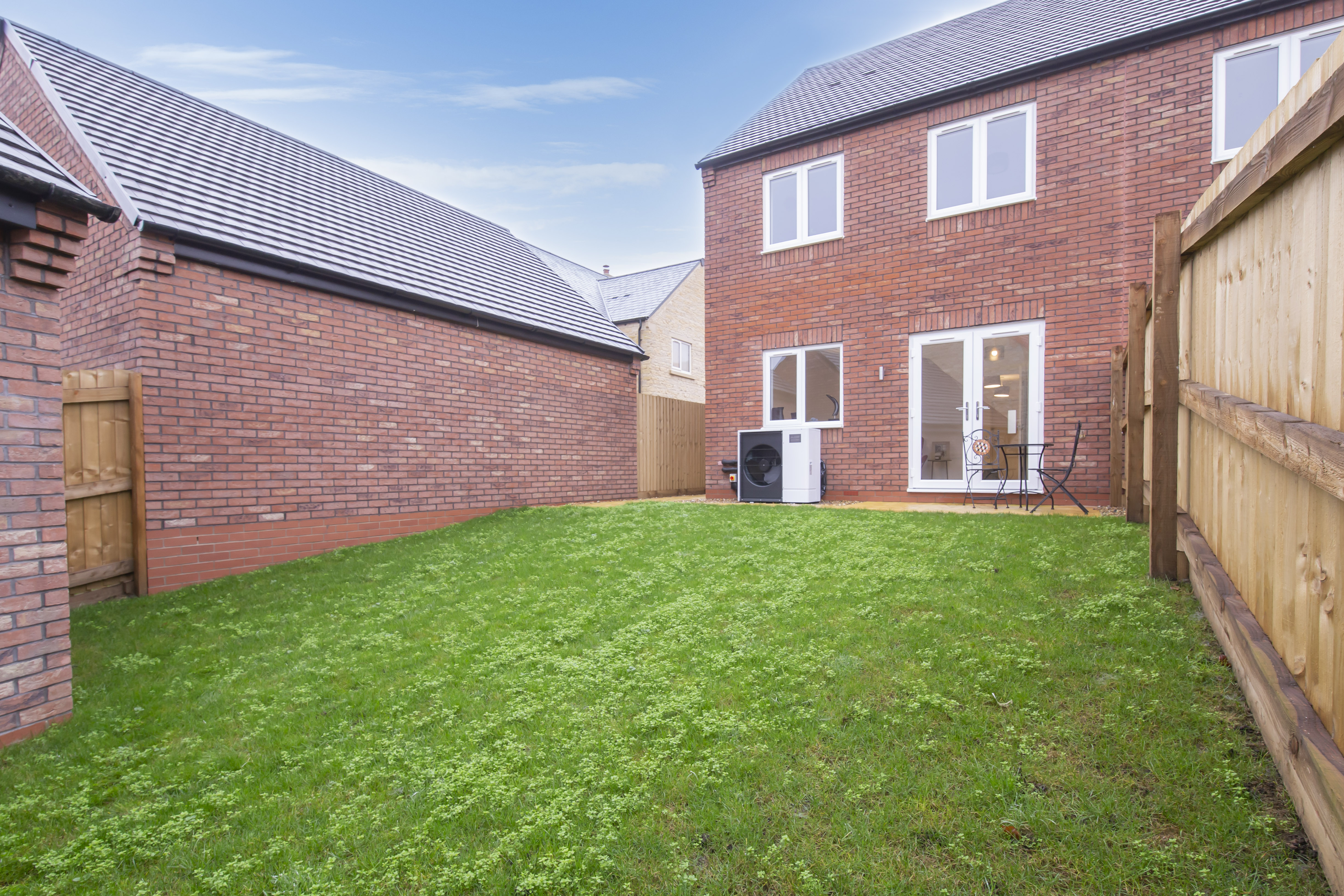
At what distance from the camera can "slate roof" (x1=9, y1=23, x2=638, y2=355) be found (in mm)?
6988

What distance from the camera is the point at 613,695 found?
10.3ft

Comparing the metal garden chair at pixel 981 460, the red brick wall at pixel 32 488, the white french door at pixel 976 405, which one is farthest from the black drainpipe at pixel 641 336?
the red brick wall at pixel 32 488

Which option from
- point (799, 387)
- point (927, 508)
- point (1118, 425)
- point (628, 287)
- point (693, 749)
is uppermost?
point (628, 287)

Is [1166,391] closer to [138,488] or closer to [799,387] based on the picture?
[799,387]

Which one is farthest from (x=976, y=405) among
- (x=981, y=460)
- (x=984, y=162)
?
(x=984, y=162)

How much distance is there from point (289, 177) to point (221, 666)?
8163 millimetres

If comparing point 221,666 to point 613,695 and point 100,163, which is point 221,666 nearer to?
point 613,695

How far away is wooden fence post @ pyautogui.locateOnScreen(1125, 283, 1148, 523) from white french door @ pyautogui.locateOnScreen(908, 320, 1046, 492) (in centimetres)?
301

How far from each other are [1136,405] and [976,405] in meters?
3.90

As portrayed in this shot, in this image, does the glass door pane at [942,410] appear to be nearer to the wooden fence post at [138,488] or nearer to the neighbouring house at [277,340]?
the neighbouring house at [277,340]

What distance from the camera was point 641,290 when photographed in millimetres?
22250

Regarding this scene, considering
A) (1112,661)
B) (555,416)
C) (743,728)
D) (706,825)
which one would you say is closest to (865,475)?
(555,416)

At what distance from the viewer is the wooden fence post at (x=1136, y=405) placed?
16.3ft

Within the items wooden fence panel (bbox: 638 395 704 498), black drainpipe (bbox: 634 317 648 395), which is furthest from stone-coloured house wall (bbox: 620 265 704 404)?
wooden fence panel (bbox: 638 395 704 498)
